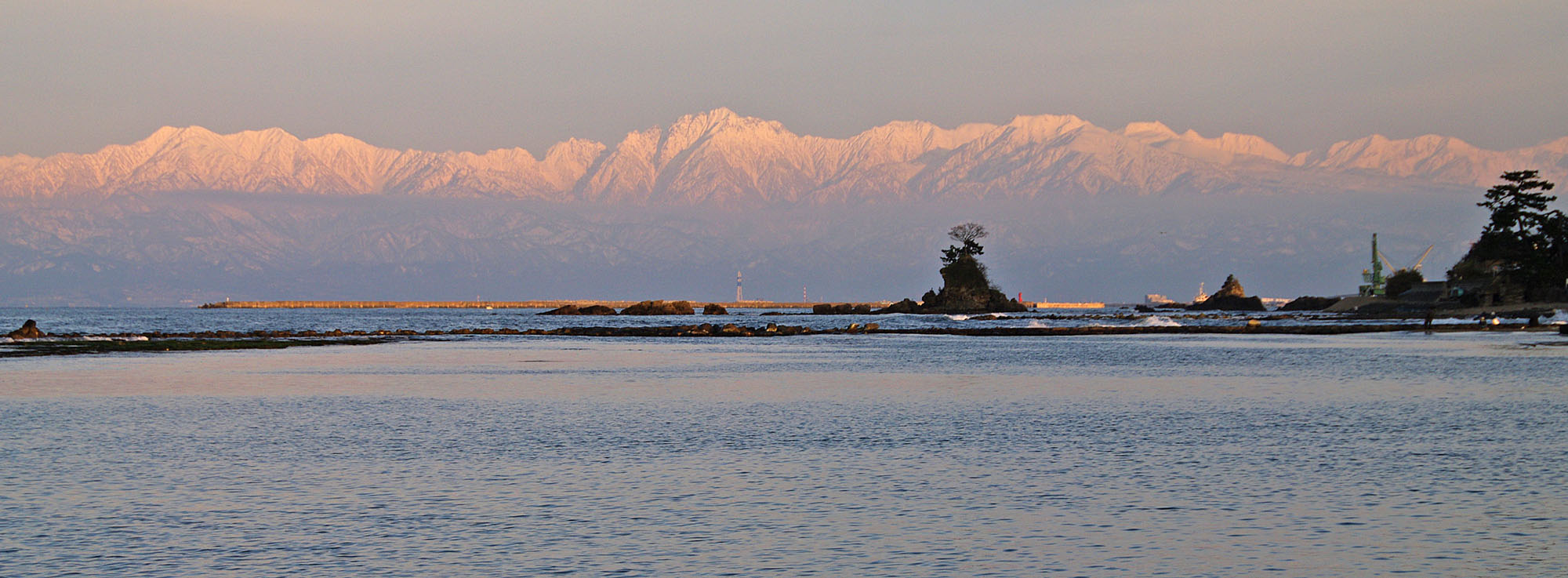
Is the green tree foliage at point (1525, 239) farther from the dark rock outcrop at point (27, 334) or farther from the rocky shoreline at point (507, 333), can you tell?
the dark rock outcrop at point (27, 334)

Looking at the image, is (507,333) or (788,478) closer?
(788,478)

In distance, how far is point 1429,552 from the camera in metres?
12.9

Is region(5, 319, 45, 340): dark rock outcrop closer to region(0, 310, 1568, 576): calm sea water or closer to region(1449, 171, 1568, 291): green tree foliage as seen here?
region(0, 310, 1568, 576): calm sea water

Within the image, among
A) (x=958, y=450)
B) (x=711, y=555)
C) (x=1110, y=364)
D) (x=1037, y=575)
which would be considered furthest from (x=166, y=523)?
(x=1110, y=364)

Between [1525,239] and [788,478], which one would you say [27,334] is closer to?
[788,478]

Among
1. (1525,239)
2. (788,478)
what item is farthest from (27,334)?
(1525,239)

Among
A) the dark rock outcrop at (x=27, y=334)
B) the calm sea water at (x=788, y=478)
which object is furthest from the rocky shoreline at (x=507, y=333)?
the calm sea water at (x=788, y=478)

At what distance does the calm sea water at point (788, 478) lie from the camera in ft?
42.7

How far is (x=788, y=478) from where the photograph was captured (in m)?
18.7

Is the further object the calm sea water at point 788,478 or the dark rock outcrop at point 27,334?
the dark rock outcrop at point 27,334

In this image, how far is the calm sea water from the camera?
13.0 meters

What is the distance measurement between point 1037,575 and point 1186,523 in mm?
3483

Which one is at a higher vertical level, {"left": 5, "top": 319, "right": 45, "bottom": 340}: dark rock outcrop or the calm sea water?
{"left": 5, "top": 319, "right": 45, "bottom": 340}: dark rock outcrop

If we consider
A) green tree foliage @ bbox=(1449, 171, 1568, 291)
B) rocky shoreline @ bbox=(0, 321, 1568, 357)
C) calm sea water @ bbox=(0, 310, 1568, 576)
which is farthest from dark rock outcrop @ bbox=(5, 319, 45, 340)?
green tree foliage @ bbox=(1449, 171, 1568, 291)
